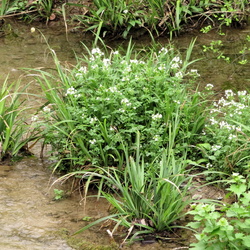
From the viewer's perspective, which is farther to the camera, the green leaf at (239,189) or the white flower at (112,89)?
the white flower at (112,89)

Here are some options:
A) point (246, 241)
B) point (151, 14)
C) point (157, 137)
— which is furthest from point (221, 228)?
point (151, 14)

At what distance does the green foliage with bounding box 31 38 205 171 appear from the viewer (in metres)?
3.91

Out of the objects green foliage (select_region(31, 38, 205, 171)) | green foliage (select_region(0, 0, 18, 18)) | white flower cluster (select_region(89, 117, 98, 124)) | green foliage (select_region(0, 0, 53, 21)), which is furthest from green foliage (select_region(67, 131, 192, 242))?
green foliage (select_region(0, 0, 18, 18))

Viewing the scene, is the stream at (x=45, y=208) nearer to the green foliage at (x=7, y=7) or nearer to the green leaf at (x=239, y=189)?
the green leaf at (x=239, y=189)

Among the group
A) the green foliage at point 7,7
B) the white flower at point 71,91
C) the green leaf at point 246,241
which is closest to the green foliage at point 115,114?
the white flower at point 71,91

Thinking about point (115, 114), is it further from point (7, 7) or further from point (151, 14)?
point (7, 7)

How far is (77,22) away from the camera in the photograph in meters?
7.27

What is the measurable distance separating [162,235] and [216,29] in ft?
14.5

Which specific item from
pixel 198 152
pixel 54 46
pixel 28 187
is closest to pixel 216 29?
pixel 54 46

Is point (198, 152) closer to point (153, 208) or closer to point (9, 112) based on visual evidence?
point (153, 208)

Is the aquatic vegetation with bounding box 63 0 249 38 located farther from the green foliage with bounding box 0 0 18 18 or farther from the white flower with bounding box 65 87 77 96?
the white flower with bounding box 65 87 77 96

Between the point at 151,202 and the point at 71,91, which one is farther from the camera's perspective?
the point at 71,91

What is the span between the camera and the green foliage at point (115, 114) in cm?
391

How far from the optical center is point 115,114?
401 cm
